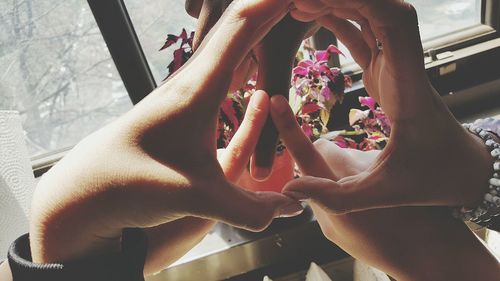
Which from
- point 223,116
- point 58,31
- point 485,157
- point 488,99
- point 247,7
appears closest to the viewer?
point 247,7

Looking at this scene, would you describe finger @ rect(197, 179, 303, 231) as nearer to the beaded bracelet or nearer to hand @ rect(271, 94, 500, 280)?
hand @ rect(271, 94, 500, 280)

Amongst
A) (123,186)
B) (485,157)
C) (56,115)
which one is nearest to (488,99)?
(485,157)

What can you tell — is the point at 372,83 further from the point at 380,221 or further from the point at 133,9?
the point at 133,9

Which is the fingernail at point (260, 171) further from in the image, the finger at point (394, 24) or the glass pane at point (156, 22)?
the glass pane at point (156, 22)

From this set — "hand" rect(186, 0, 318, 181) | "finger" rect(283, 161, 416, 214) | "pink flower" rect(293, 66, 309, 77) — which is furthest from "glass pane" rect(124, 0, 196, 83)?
"finger" rect(283, 161, 416, 214)

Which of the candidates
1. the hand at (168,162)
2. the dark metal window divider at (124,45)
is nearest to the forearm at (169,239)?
the hand at (168,162)

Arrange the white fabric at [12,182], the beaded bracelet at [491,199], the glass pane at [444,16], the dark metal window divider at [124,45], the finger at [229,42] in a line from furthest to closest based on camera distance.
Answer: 1. the glass pane at [444,16]
2. the dark metal window divider at [124,45]
3. the white fabric at [12,182]
4. the beaded bracelet at [491,199]
5. the finger at [229,42]
